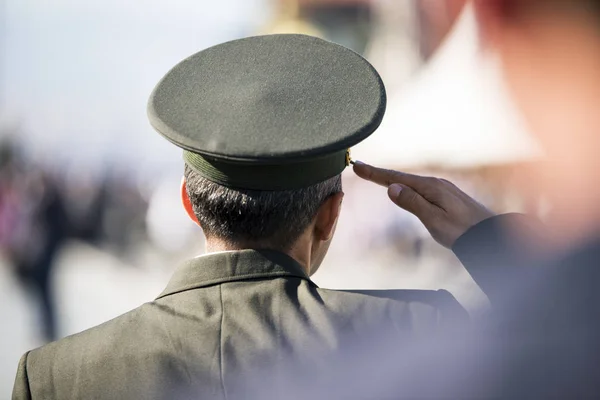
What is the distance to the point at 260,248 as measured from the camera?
4.50 ft

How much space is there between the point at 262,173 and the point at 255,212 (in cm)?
6

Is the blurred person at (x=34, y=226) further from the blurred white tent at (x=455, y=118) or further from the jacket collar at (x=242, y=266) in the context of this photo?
the jacket collar at (x=242, y=266)

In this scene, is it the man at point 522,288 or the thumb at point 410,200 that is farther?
the thumb at point 410,200

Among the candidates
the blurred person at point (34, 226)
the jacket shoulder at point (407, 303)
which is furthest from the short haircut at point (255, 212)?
the blurred person at point (34, 226)

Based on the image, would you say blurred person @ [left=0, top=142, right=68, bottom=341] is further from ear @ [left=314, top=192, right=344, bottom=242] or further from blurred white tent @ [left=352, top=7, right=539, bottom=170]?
ear @ [left=314, top=192, right=344, bottom=242]

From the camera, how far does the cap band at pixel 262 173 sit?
134cm

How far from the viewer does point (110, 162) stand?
6.97 meters

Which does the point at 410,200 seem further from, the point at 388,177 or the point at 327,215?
the point at 327,215

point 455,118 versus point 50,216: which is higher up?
point 455,118

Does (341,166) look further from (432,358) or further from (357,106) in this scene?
(432,358)

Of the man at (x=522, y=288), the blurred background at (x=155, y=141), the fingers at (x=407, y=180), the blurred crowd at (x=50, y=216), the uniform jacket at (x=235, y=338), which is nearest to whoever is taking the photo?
the man at (x=522, y=288)

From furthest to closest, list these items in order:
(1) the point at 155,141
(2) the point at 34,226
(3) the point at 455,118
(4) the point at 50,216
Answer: (1) the point at 155,141 → (3) the point at 455,118 → (4) the point at 50,216 → (2) the point at 34,226

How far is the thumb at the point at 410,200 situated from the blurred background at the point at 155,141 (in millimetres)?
4644

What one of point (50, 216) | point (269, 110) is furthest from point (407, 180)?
point (50, 216)
